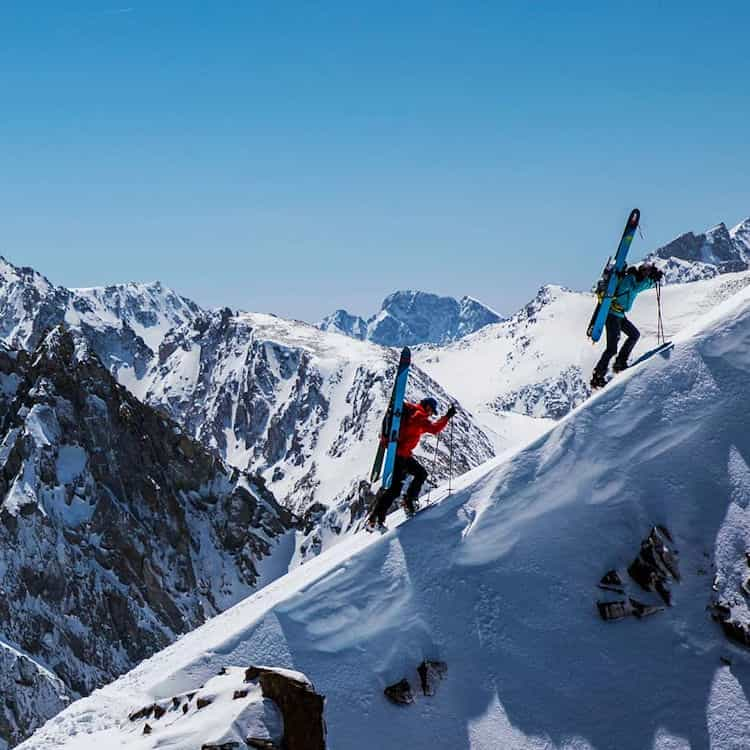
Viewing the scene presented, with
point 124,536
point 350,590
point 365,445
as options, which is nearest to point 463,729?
point 350,590

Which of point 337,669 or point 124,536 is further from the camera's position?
point 124,536

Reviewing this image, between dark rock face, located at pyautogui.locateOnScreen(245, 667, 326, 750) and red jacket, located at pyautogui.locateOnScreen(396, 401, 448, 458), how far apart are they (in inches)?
304

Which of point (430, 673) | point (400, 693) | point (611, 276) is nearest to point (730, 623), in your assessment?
point (430, 673)

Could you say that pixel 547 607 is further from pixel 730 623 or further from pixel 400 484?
pixel 400 484

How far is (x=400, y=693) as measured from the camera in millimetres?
15633

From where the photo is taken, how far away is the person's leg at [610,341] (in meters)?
22.1

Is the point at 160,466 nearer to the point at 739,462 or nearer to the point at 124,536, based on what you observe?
the point at 124,536

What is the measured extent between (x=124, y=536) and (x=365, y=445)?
3015 inches

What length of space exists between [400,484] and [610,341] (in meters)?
7.78

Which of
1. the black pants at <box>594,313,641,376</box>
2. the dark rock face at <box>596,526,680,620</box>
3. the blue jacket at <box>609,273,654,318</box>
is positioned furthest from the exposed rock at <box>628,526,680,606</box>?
the blue jacket at <box>609,273,654,318</box>

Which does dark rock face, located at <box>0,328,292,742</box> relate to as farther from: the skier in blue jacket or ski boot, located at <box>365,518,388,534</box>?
the skier in blue jacket

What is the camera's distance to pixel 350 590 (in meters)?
17.8

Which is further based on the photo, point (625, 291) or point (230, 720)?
point (625, 291)

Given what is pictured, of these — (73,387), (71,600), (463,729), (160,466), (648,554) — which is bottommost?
(463,729)
